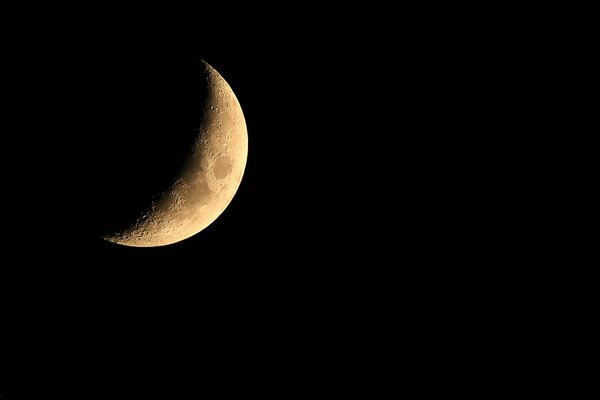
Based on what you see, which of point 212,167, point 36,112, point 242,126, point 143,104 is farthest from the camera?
point 242,126

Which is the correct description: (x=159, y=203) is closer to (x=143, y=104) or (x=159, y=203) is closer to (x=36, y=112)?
(x=143, y=104)

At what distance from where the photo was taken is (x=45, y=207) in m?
2.66

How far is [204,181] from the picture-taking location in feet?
10.1

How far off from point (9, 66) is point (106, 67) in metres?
0.51

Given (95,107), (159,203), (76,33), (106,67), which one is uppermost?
(76,33)

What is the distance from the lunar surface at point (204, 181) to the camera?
297cm

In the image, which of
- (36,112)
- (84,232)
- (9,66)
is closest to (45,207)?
(84,232)

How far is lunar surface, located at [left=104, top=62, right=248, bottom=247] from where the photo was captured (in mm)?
2975

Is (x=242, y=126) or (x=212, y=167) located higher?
(x=242, y=126)

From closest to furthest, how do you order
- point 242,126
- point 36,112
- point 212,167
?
point 36,112 < point 212,167 < point 242,126

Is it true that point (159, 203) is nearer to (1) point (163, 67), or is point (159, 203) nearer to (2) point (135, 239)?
(2) point (135, 239)

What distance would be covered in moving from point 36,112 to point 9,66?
12.1 inches

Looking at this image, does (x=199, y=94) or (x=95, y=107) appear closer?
(x=95, y=107)

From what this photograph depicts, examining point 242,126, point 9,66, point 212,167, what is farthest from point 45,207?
point 242,126
